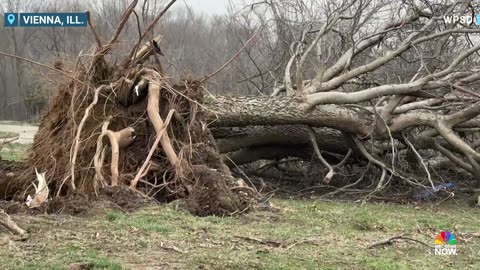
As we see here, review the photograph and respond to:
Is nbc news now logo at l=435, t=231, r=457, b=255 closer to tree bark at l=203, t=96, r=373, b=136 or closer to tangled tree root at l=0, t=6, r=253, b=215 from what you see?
tangled tree root at l=0, t=6, r=253, b=215

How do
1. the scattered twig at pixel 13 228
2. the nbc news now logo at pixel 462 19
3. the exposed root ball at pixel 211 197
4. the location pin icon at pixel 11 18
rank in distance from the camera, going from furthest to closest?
the location pin icon at pixel 11 18 → the nbc news now logo at pixel 462 19 → the exposed root ball at pixel 211 197 → the scattered twig at pixel 13 228

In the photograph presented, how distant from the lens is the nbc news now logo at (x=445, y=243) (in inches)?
A: 194

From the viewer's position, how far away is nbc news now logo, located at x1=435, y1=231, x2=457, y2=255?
194 inches

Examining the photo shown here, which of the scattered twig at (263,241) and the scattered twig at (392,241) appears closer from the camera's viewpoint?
the scattered twig at (263,241)

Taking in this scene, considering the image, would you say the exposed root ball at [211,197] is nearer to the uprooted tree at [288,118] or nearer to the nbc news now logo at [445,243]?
the uprooted tree at [288,118]

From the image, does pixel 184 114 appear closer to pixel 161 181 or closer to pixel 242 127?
pixel 161 181

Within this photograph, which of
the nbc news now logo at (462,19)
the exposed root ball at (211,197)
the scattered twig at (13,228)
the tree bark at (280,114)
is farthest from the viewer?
the nbc news now logo at (462,19)

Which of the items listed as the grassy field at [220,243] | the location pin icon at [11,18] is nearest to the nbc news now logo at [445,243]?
the grassy field at [220,243]

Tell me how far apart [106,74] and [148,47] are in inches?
24.7

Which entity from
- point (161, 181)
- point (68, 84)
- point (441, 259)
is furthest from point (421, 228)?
point (68, 84)

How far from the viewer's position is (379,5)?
9.84m

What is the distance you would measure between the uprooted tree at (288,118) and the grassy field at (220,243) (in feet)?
2.22

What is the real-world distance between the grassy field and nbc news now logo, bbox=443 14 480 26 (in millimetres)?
3924

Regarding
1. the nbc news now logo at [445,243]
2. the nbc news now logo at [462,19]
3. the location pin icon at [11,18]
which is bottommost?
the nbc news now logo at [445,243]
